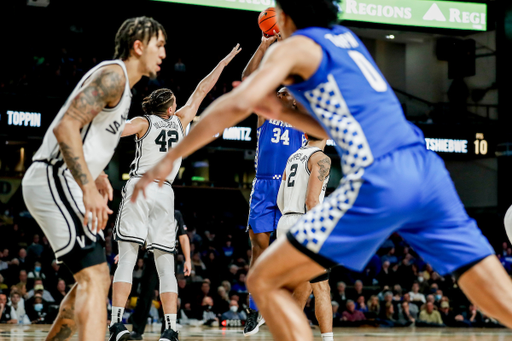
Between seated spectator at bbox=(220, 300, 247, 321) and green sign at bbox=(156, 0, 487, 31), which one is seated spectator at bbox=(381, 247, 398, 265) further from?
green sign at bbox=(156, 0, 487, 31)

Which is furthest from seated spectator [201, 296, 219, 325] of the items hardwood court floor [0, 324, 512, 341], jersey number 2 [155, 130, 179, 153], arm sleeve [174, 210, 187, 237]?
jersey number 2 [155, 130, 179, 153]

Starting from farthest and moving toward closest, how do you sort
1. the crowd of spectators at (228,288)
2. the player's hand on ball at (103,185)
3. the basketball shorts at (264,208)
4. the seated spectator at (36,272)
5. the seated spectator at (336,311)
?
1. the seated spectator at (336,311)
2. the seated spectator at (36,272)
3. the crowd of spectators at (228,288)
4. the basketball shorts at (264,208)
5. the player's hand on ball at (103,185)

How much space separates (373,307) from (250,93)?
12.3 metres

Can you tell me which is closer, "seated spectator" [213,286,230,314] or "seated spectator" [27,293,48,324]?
"seated spectator" [27,293,48,324]

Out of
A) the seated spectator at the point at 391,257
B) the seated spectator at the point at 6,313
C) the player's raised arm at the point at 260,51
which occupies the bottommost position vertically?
the seated spectator at the point at 6,313

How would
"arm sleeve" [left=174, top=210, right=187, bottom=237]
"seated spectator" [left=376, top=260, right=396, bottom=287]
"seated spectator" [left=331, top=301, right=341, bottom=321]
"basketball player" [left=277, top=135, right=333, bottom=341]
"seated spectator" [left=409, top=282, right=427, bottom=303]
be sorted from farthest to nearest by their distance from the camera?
"seated spectator" [left=376, top=260, right=396, bottom=287]
"seated spectator" [left=409, top=282, right=427, bottom=303]
"seated spectator" [left=331, top=301, right=341, bottom=321]
"arm sleeve" [left=174, top=210, right=187, bottom=237]
"basketball player" [left=277, top=135, right=333, bottom=341]

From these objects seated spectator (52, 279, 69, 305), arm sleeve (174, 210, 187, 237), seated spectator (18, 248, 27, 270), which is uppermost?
arm sleeve (174, 210, 187, 237)

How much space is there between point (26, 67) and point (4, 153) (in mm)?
5978

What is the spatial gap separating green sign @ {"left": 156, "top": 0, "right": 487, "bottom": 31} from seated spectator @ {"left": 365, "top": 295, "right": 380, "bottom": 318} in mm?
7233

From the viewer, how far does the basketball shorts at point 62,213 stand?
338 centimetres

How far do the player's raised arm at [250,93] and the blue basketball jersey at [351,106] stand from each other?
2.8 inches

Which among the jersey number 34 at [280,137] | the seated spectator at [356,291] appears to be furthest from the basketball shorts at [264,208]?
the seated spectator at [356,291]

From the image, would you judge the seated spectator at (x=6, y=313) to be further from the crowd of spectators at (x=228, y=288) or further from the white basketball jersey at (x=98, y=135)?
the white basketball jersey at (x=98, y=135)

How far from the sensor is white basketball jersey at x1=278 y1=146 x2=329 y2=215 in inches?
224
